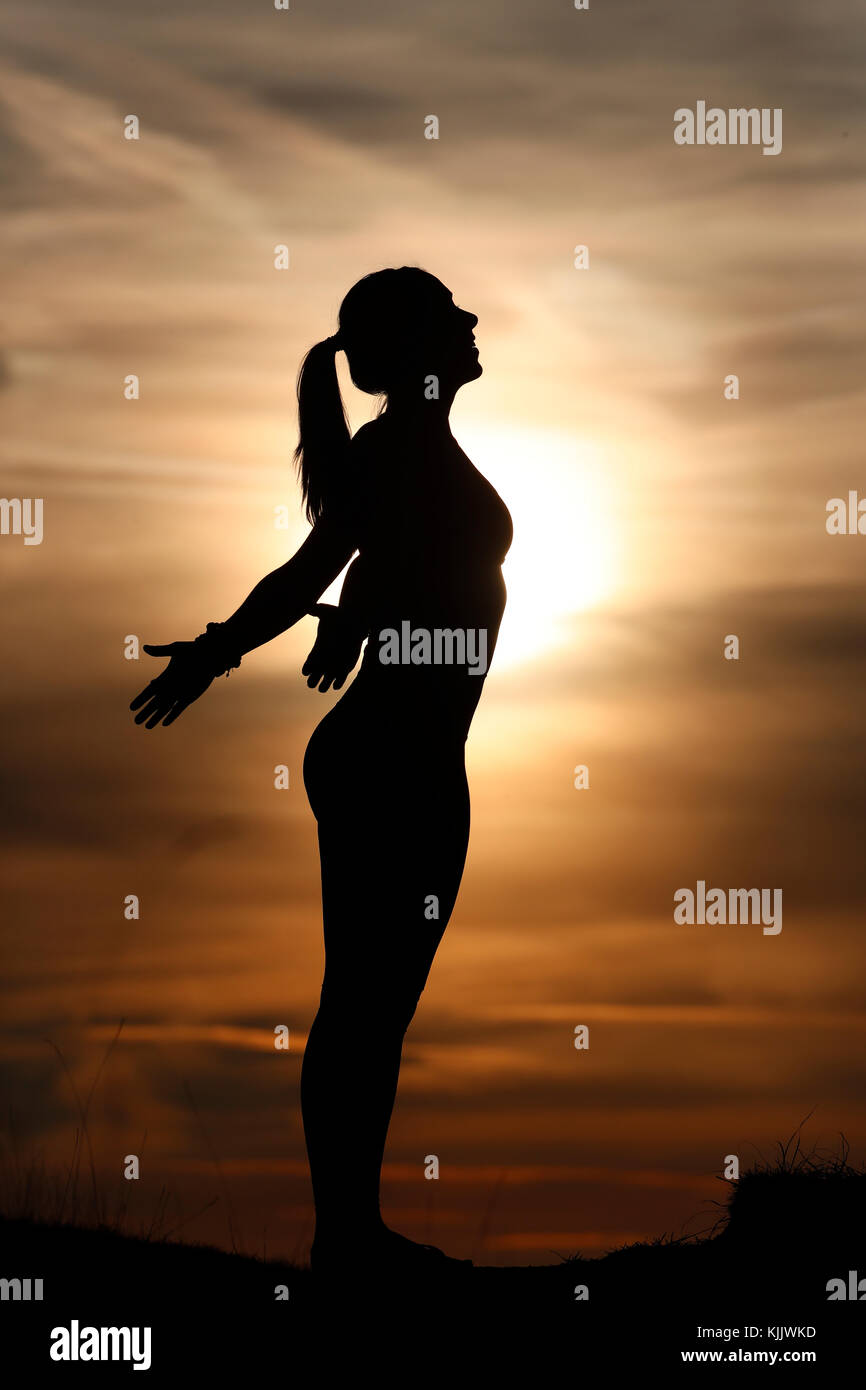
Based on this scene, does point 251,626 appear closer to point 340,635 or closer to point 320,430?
point 340,635

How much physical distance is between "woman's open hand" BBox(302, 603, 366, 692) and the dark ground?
222 cm

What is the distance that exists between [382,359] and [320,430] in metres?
0.40

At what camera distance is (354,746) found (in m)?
6.44

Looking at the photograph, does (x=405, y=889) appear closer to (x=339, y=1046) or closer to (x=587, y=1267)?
(x=339, y=1046)

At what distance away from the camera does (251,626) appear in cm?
660

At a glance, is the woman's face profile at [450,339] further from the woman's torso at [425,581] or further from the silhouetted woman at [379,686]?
the woman's torso at [425,581]

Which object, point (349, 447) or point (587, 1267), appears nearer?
point (349, 447)

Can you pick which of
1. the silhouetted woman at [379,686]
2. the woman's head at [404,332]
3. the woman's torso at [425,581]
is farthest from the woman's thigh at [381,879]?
the woman's head at [404,332]

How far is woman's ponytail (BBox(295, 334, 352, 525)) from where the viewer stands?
22.5 ft
